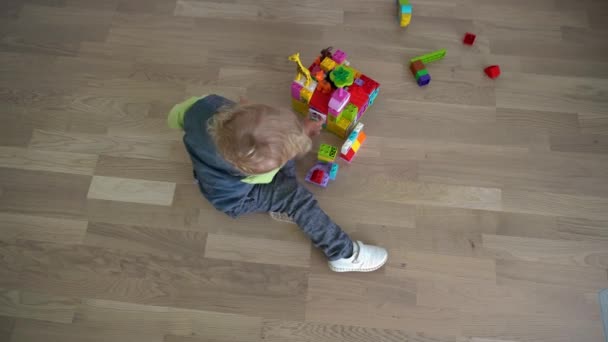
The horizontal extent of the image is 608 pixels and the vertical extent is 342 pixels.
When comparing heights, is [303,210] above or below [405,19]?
below

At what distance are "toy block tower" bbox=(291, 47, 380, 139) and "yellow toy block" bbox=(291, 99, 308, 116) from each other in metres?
0.03

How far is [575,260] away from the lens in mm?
1193

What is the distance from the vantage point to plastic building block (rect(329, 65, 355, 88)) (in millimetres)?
1153

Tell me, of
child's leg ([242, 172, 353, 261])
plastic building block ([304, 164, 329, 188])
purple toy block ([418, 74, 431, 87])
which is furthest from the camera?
purple toy block ([418, 74, 431, 87])

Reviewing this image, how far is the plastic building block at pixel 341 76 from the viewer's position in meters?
1.15

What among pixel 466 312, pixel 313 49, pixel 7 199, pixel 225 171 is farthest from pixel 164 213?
pixel 466 312

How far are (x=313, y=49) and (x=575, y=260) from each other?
1128 millimetres

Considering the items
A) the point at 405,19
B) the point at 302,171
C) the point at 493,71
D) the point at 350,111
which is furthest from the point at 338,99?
the point at 493,71

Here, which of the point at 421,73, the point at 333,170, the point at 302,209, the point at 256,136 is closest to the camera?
the point at 256,136

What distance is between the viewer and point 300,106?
4.30 ft

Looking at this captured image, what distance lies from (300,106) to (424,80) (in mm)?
455

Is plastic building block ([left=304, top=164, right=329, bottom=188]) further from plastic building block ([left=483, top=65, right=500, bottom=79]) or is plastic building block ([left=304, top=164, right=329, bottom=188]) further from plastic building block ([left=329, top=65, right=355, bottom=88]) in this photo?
plastic building block ([left=483, top=65, right=500, bottom=79])

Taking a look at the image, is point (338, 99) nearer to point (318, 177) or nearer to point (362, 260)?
point (318, 177)

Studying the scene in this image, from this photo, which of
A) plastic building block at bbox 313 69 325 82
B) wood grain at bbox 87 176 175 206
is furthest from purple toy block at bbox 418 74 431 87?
wood grain at bbox 87 176 175 206
